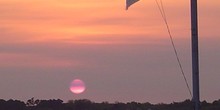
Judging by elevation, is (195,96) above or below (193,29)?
below

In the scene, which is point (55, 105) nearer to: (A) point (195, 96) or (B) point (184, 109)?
(B) point (184, 109)

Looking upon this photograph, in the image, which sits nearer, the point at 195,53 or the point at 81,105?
the point at 195,53

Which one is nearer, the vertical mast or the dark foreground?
the vertical mast

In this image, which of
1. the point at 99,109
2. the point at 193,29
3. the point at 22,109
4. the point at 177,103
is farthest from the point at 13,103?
the point at 193,29

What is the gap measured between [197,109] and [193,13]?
193 cm

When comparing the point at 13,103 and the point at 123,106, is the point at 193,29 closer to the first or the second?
the point at 123,106

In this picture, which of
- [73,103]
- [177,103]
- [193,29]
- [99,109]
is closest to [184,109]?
[177,103]

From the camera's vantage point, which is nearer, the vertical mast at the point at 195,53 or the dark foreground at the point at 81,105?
the vertical mast at the point at 195,53

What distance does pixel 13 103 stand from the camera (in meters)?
55.5

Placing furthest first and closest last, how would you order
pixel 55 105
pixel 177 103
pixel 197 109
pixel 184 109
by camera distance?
pixel 55 105
pixel 177 103
pixel 184 109
pixel 197 109

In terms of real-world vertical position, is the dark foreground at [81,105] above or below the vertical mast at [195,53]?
below

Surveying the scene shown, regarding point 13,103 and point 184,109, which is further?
point 13,103

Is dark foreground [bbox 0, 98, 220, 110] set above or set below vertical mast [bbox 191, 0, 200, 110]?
below

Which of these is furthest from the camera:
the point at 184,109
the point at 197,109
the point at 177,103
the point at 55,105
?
the point at 55,105
